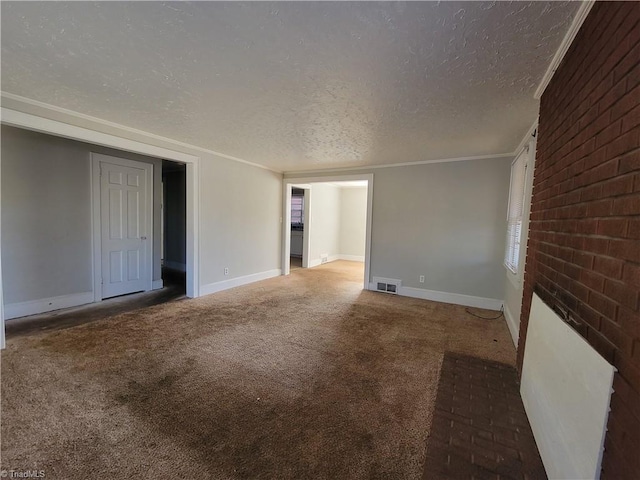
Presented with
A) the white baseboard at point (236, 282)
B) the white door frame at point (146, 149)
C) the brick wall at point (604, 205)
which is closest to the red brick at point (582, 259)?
the brick wall at point (604, 205)

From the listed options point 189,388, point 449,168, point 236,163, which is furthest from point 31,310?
point 449,168

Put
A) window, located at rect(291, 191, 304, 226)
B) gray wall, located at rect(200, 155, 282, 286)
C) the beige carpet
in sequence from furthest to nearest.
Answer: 1. window, located at rect(291, 191, 304, 226)
2. gray wall, located at rect(200, 155, 282, 286)
3. the beige carpet

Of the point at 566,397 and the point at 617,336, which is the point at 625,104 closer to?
the point at 617,336

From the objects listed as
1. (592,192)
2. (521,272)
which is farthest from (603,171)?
(521,272)

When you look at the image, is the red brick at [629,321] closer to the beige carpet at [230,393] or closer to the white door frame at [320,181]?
the beige carpet at [230,393]

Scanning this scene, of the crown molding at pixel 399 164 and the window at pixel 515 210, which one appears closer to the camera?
the window at pixel 515 210

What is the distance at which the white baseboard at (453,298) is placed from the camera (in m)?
4.25

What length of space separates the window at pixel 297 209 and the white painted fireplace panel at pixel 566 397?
7040 millimetres

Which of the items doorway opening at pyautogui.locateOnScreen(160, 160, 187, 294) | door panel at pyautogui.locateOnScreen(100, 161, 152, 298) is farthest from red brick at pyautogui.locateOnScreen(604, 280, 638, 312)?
doorway opening at pyautogui.locateOnScreen(160, 160, 187, 294)

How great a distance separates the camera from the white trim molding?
1.34 meters

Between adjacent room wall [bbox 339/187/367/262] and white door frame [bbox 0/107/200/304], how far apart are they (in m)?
5.23

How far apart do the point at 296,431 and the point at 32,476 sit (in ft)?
4.26

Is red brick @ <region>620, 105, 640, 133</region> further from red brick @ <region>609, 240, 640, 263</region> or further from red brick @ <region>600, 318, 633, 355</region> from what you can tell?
red brick @ <region>600, 318, 633, 355</region>

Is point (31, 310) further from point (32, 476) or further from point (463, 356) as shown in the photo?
point (463, 356)
